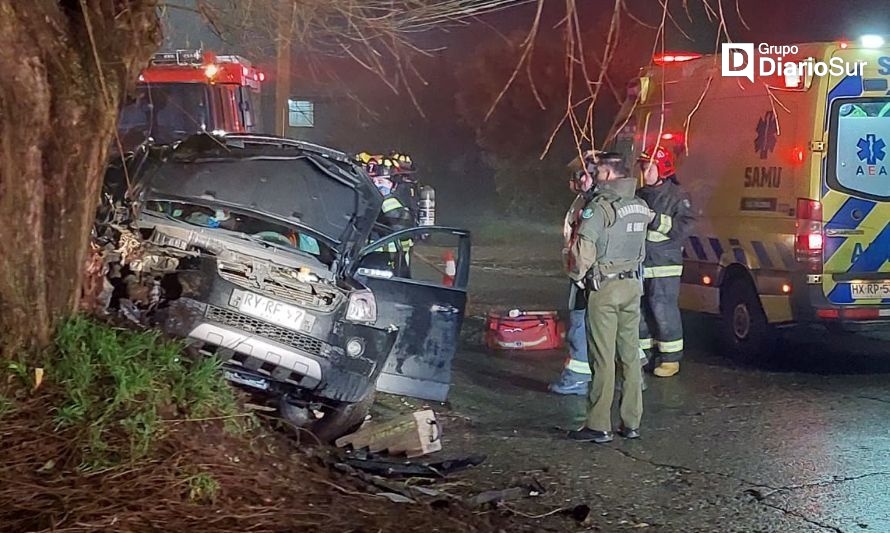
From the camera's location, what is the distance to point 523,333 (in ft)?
30.0

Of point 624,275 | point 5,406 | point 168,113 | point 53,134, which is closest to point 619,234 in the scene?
point 624,275

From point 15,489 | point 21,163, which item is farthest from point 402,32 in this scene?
point 15,489

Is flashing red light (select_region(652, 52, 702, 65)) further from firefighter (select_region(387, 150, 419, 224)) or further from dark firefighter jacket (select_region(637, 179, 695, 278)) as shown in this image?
firefighter (select_region(387, 150, 419, 224))

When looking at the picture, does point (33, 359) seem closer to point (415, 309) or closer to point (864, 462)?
point (415, 309)

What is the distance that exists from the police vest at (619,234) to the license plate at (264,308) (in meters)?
1.81

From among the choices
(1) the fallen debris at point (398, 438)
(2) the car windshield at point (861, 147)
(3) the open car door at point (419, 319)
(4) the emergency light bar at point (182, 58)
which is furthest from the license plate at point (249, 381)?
(4) the emergency light bar at point (182, 58)

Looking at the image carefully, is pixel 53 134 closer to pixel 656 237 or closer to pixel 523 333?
pixel 656 237

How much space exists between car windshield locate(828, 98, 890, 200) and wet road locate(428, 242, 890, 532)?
1397 mm

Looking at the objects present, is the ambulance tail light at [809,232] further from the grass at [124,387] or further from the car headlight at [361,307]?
the grass at [124,387]

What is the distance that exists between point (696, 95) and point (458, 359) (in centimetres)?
306

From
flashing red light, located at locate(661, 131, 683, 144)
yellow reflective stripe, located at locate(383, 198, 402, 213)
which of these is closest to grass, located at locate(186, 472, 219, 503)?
yellow reflective stripe, located at locate(383, 198, 402, 213)

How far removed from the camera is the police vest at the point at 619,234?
6371 mm

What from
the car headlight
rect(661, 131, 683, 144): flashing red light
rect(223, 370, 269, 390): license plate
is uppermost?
rect(661, 131, 683, 144): flashing red light

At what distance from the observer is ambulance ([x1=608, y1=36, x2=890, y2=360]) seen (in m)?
7.95
